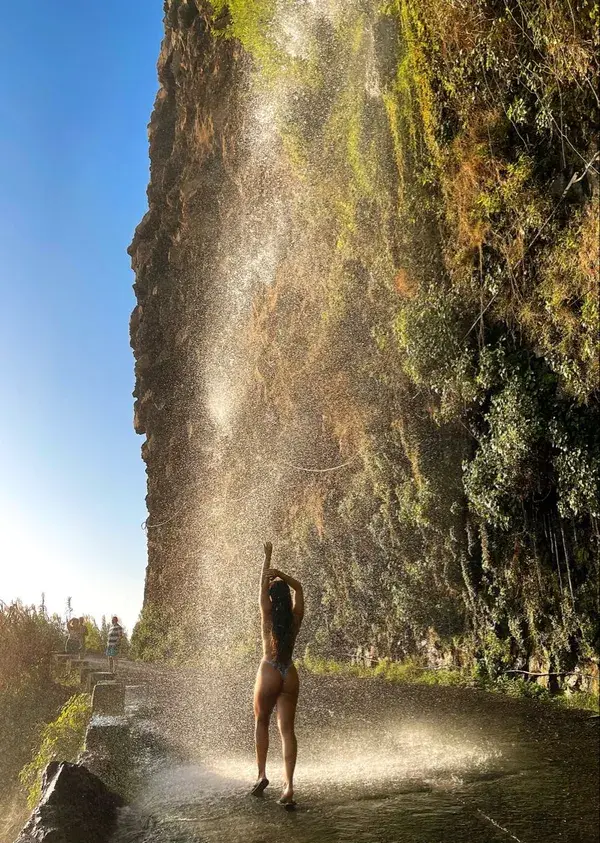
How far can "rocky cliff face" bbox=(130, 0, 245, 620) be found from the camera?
27.0 metres

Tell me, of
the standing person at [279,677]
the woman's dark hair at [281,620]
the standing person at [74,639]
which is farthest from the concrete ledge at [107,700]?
the standing person at [74,639]

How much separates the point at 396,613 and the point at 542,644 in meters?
7.32

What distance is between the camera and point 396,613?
1714 centimetres

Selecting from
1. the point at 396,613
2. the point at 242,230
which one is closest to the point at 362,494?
the point at 396,613

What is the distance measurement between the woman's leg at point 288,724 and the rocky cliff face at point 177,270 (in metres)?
23.3

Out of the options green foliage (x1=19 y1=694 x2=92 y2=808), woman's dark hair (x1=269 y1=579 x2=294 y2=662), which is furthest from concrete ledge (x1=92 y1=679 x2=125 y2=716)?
woman's dark hair (x1=269 y1=579 x2=294 y2=662)

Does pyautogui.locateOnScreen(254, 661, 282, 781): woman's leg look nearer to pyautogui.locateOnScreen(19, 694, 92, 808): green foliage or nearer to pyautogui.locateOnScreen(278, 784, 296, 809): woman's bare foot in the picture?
pyautogui.locateOnScreen(278, 784, 296, 809): woman's bare foot

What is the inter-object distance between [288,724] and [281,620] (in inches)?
31.5

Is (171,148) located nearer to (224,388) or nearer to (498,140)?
(224,388)

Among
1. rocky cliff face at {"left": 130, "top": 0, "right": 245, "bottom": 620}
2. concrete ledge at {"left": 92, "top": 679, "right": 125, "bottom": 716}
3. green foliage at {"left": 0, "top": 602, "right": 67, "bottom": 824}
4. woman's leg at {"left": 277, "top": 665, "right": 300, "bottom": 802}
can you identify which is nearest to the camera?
woman's leg at {"left": 277, "top": 665, "right": 300, "bottom": 802}

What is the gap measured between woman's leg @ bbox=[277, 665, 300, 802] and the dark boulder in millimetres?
1525

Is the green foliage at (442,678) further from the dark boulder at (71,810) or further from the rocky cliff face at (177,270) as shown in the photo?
the rocky cliff face at (177,270)

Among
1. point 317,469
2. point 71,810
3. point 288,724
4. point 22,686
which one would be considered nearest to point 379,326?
point 317,469

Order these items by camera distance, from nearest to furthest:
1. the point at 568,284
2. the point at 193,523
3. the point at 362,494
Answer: the point at 568,284 → the point at 362,494 → the point at 193,523
